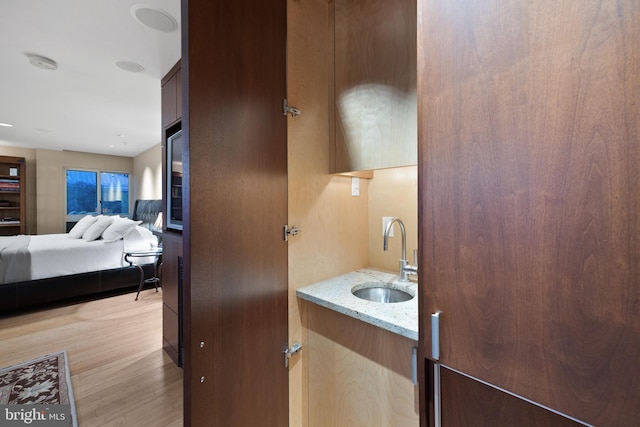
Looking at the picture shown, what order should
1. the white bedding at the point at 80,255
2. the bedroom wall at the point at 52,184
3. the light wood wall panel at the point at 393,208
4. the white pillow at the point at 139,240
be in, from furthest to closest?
the bedroom wall at the point at 52,184, the white pillow at the point at 139,240, the white bedding at the point at 80,255, the light wood wall panel at the point at 393,208

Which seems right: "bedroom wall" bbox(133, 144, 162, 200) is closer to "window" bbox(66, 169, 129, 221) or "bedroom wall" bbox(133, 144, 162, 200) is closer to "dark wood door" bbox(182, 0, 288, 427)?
"window" bbox(66, 169, 129, 221)

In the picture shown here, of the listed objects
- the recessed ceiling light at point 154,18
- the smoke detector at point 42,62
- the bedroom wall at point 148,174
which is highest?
the smoke detector at point 42,62

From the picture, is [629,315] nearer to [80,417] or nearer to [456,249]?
[456,249]

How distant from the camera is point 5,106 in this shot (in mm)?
3482

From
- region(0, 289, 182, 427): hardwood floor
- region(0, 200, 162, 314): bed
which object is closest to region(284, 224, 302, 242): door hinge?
region(0, 289, 182, 427): hardwood floor

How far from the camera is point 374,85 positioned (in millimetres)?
1388

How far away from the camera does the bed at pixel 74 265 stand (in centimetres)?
307

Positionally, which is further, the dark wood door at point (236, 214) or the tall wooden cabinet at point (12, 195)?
the tall wooden cabinet at point (12, 195)

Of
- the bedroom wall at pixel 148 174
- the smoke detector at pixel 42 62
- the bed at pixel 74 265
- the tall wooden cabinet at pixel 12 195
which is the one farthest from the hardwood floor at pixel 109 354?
the tall wooden cabinet at pixel 12 195

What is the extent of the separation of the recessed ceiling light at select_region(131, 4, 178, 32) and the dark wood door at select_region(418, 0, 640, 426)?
6.21 feet

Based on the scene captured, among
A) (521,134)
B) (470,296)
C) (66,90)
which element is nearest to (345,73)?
(521,134)

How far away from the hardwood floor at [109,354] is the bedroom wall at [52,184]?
4.44 m

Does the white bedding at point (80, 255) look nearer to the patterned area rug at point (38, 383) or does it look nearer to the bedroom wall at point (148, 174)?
the patterned area rug at point (38, 383)

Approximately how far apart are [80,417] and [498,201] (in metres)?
2.54
